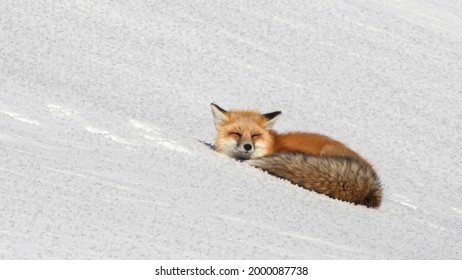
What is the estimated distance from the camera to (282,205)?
6191 millimetres

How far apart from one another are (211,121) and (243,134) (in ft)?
10.9

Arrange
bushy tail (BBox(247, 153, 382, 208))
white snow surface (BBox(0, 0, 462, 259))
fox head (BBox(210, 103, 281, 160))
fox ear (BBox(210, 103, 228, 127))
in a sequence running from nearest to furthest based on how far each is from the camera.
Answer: white snow surface (BBox(0, 0, 462, 259)), bushy tail (BBox(247, 153, 382, 208)), fox head (BBox(210, 103, 281, 160)), fox ear (BBox(210, 103, 228, 127))

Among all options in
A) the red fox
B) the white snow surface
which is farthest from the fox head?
the white snow surface

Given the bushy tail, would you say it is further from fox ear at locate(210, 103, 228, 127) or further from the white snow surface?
fox ear at locate(210, 103, 228, 127)

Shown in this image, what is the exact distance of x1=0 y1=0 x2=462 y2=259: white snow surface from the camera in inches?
191

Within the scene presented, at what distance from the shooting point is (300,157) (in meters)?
7.02

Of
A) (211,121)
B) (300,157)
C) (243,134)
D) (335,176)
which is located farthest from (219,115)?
(211,121)

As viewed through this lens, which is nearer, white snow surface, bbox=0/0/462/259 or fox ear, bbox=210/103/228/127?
white snow surface, bbox=0/0/462/259

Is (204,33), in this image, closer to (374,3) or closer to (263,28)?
(263,28)

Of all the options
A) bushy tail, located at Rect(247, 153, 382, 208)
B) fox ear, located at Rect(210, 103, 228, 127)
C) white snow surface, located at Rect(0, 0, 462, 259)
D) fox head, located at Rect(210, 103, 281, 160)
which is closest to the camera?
white snow surface, located at Rect(0, 0, 462, 259)

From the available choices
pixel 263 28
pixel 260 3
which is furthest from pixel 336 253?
pixel 260 3

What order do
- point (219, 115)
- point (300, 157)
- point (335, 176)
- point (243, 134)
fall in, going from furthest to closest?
point (219, 115)
point (243, 134)
point (300, 157)
point (335, 176)

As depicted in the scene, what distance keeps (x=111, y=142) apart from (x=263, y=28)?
945cm

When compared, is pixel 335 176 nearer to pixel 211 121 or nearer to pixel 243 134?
pixel 243 134
